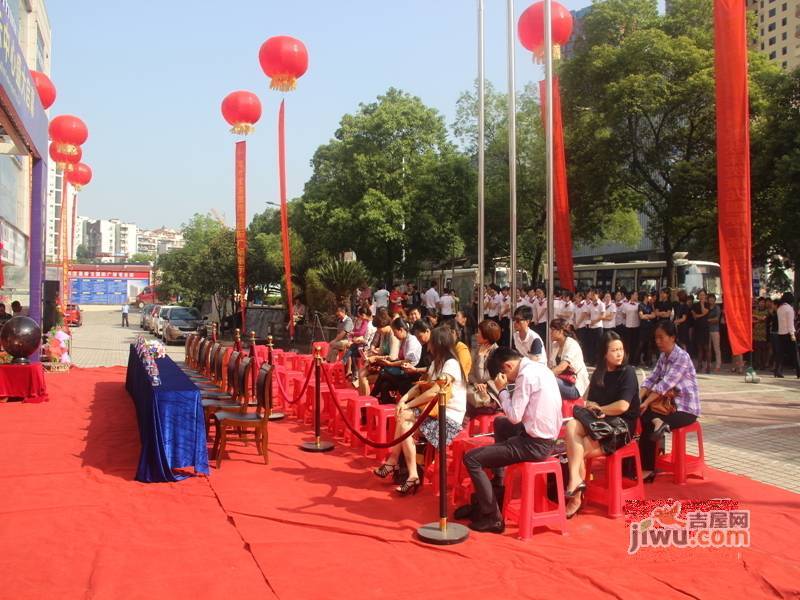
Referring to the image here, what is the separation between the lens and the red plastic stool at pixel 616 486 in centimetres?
509

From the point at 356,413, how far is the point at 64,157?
43.7ft

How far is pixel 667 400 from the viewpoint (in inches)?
233

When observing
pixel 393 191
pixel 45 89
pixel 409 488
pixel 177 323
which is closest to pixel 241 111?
pixel 45 89

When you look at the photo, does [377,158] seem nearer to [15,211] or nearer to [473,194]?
[473,194]

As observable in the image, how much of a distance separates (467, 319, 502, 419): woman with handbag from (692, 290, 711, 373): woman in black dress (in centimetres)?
932

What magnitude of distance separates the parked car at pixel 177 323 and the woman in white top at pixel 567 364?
19441 millimetres

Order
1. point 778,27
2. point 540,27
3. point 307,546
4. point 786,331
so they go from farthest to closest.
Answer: point 778,27, point 786,331, point 540,27, point 307,546

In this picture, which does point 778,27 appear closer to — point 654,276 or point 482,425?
point 654,276

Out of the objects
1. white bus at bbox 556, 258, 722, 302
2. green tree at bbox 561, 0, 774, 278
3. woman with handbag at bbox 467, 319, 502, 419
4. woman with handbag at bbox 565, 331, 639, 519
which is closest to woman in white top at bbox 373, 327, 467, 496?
woman with handbag at bbox 467, 319, 502, 419

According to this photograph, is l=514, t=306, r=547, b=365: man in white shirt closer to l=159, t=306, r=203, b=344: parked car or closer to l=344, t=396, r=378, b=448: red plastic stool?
l=344, t=396, r=378, b=448: red plastic stool

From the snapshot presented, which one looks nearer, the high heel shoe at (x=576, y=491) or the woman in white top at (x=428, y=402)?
the high heel shoe at (x=576, y=491)

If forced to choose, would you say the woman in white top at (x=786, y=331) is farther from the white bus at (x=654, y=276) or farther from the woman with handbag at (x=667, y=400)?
the woman with handbag at (x=667, y=400)

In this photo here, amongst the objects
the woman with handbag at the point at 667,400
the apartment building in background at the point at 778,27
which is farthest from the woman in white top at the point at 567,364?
the apartment building in background at the point at 778,27

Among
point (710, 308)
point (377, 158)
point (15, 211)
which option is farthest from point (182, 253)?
point (710, 308)
